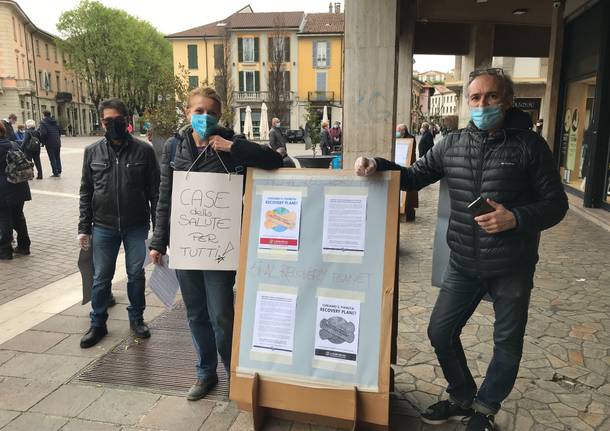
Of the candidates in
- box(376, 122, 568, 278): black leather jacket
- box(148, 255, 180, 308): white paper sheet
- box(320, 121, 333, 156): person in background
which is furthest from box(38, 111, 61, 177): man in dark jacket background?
box(376, 122, 568, 278): black leather jacket

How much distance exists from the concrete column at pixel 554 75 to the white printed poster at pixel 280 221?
11.6 m

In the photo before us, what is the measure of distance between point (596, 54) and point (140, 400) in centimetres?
1053

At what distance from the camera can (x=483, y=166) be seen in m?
2.53

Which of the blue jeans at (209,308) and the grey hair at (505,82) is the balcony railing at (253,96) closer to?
the blue jeans at (209,308)

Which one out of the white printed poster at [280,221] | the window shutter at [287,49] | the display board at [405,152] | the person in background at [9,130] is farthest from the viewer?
the window shutter at [287,49]

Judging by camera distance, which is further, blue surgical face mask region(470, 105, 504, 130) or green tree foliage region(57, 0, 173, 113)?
green tree foliage region(57, 0, 173, 113)

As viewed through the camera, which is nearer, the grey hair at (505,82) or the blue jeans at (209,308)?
the grey hair at (505,82)

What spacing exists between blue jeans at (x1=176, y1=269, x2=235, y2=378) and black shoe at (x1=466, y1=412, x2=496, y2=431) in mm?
1501

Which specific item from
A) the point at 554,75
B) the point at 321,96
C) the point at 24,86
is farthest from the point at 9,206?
the point at 24,86

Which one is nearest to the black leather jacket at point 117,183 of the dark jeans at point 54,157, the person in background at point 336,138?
the dark jeans at point 54,157

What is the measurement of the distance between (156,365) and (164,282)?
0.72 meters

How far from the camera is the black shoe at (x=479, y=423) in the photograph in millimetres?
2781

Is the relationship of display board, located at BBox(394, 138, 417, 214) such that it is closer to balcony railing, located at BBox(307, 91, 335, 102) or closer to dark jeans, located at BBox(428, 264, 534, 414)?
dark jeans, located at BBox(428, 264, 534, 414)

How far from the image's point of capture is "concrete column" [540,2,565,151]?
12.1 m
